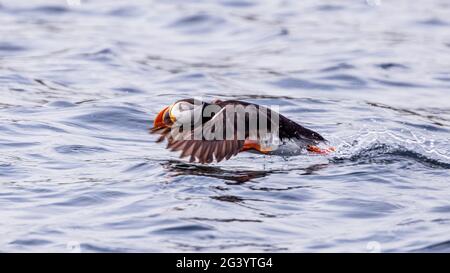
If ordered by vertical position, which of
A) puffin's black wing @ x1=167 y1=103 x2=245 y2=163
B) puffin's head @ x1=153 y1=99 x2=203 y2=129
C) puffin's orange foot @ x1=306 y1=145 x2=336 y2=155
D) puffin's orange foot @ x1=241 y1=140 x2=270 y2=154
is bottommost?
puffin's orange foot @ x1=306 y1=145 x2=336 y2=155

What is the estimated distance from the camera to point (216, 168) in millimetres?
6895

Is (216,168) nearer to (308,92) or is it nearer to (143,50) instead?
(308,92)

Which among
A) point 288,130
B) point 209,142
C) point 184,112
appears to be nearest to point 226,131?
point 209,142

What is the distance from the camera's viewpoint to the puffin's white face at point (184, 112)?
22.2 feet

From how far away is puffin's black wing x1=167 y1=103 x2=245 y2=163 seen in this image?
632cm

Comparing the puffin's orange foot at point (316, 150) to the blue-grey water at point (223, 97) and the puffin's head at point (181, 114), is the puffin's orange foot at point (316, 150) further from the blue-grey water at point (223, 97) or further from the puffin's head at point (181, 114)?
the puffin's head at point (181, 114)

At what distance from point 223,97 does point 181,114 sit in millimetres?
3263

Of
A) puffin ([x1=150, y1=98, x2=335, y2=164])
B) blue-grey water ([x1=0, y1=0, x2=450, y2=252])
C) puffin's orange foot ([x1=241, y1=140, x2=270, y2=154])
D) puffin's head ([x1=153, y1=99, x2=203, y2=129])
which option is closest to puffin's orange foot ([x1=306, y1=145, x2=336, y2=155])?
puffin ([x1=150, y1=98, x2=335, y2=164])

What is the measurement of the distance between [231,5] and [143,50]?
11.9ft

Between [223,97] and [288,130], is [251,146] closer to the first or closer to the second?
[288,130]

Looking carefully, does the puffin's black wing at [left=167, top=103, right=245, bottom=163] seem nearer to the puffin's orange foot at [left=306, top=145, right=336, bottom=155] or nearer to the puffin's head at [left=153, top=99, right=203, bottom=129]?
the puffin's head at [left=153, top=99, right=203, bottom=129]

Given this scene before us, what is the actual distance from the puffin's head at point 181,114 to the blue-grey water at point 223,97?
331 mm

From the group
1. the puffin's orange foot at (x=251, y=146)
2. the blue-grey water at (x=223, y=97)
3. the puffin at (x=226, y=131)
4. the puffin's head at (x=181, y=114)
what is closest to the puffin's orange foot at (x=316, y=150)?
the puffin at (x=226, y=131)
